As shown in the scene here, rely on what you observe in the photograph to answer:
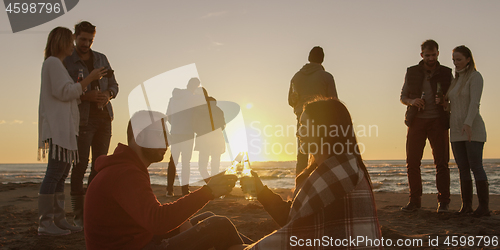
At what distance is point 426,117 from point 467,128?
0.60 m

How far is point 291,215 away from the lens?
1953mm

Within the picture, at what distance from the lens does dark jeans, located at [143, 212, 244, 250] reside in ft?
7.14

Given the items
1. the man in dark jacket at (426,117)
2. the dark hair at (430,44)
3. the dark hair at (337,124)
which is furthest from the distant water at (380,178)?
the dark hair at (430,44)

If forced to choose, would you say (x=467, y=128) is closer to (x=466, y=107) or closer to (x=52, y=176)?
(x=466, y=107)

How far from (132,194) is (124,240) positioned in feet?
0.99

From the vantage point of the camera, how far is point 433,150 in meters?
5.03

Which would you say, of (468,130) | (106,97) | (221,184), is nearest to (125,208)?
(221,184)

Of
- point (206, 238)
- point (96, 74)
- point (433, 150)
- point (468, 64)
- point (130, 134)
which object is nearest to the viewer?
point (130, 134)

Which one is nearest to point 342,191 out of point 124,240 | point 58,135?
point 124,240

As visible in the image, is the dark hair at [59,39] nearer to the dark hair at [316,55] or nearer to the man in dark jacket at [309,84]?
the man in dark jacket at [309,84]

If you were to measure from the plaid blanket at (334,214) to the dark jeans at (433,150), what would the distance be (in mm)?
3629

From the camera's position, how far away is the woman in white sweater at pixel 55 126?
11.3 ft

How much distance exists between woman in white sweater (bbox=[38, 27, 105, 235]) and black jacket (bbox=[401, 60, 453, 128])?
447cm

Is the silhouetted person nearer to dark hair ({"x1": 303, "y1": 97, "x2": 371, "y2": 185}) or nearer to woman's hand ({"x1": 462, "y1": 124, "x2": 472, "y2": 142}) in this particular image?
woman's hand ({"x1": 462, "y1": 124, "x2": 472, "y2": 142})
